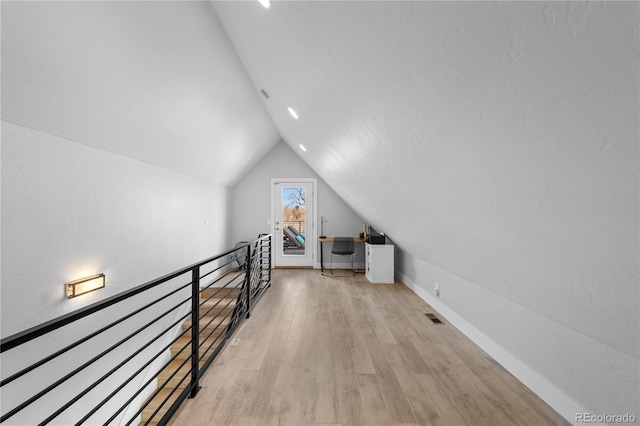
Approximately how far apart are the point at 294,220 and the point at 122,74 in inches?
161

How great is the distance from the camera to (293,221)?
220 inches

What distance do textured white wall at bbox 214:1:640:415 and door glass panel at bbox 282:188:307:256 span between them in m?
3.52

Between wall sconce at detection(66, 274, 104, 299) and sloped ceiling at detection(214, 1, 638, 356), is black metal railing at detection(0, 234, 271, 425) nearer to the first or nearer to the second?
wall sconce at detection(66, 274, 104, 299)

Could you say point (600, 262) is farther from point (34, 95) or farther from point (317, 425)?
point (34, 95)

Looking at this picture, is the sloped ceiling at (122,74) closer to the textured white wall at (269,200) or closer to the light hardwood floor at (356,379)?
the light hardwood floor at (356,379)

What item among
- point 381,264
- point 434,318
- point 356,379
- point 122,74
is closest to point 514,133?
point 356,379

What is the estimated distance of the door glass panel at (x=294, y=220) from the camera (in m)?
5.56

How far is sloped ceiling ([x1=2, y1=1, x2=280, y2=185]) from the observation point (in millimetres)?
1302

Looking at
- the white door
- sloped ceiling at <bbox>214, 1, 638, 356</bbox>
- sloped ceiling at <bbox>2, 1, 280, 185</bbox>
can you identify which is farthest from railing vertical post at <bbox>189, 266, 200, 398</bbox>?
the white door

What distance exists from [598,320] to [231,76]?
3149 mm

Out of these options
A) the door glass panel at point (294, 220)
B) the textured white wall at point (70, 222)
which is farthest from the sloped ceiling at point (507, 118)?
the door glass panel at point (294, 220)

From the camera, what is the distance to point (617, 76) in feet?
1.90

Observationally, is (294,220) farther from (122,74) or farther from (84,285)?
(122,74)

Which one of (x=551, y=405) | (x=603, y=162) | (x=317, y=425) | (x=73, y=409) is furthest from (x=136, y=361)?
(x=603, y=162)
